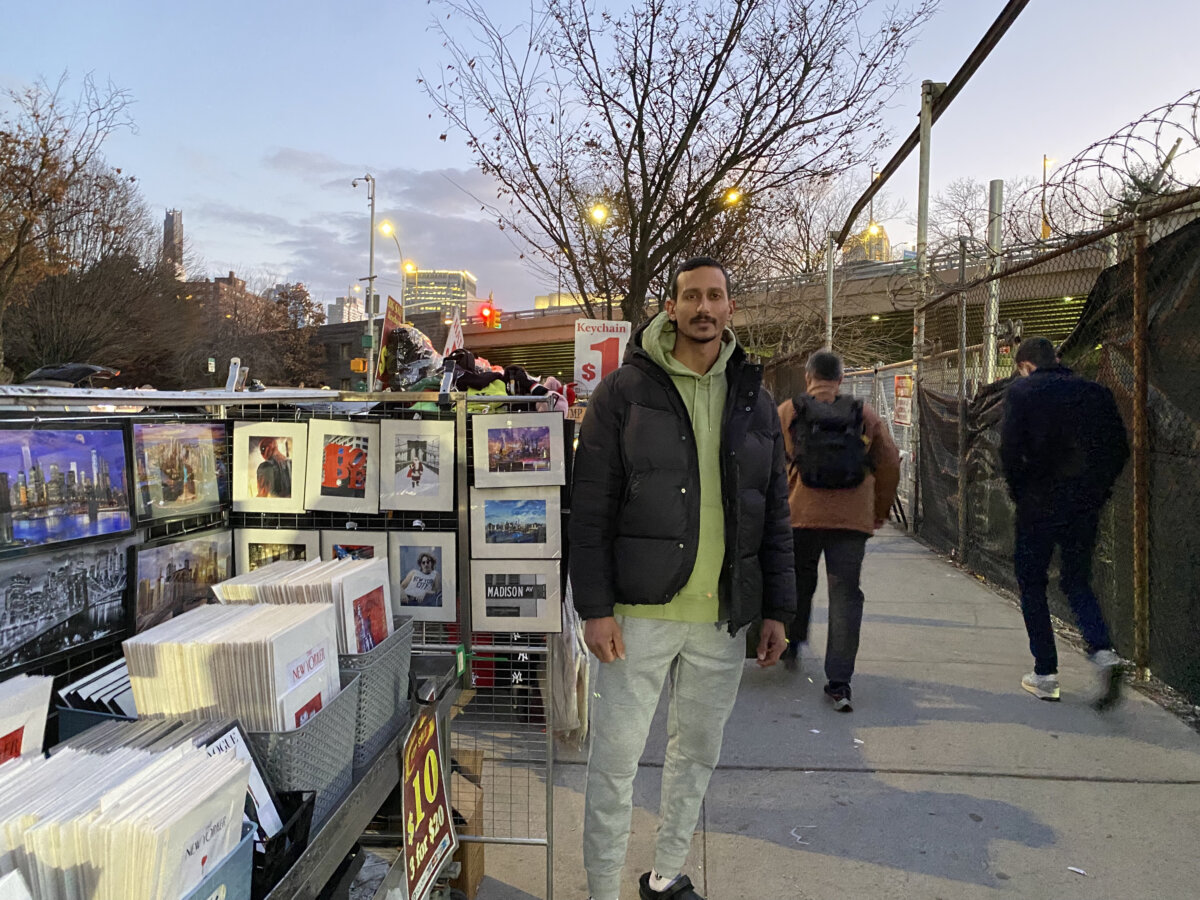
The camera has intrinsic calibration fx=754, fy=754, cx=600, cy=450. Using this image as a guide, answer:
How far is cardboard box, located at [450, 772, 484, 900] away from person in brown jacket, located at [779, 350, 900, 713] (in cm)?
244

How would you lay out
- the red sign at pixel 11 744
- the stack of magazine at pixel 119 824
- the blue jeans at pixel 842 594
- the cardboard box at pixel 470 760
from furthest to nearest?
1. the blue jeans at pixel 842 594
2. the cardboard box at pixel 470 760
3. the red sign at pixel 11 744
4. the stack of magazine at pixel 119 824

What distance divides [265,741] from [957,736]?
376cm

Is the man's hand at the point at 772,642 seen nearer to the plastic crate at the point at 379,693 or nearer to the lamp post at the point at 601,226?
the plastic crate at the point at 379,693

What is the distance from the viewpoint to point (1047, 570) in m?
4.46

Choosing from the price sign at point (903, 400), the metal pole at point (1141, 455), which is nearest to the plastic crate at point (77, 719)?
the metal pole at point (1141, 455)

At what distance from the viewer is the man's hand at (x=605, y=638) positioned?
2473mm

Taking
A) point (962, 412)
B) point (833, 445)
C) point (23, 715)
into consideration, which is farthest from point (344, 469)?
point (962, 412)

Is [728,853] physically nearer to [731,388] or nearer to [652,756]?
[652,756]

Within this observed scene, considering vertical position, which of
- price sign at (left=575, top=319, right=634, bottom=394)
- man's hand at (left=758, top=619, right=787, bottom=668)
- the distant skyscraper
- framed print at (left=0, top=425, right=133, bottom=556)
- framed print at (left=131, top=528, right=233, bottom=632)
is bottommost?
man's hand at (left=758, top=619, right=787, bottom=668)

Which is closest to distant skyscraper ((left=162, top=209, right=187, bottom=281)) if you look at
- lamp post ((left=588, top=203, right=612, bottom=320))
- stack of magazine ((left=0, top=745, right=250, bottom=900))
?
lamp post ((left=588, top=203, right=612, bottom=320))

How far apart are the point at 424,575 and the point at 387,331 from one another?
1843mm

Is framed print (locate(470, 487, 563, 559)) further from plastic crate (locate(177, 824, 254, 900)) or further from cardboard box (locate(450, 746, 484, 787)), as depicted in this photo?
plastic crate (locate(177, 824, 254, 900))

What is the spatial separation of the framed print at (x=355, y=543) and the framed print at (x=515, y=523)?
1.02ft

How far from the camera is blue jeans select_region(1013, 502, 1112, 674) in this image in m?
4.41
